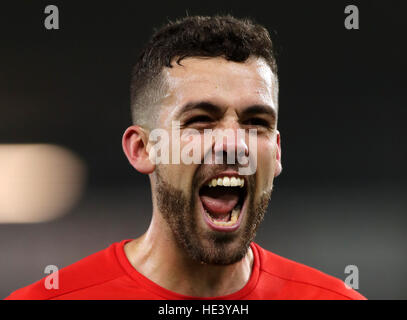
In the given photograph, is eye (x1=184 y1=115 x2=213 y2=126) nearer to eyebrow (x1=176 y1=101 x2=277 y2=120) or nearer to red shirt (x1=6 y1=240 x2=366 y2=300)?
eyebrow (x1=176 y1=101 x2=277 y2=120)

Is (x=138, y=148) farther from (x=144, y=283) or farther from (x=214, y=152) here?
(x=144, y=283)

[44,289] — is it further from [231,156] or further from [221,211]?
[231,156]

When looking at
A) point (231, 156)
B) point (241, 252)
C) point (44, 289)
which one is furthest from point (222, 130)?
point (44, 289)

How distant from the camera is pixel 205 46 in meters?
1.64

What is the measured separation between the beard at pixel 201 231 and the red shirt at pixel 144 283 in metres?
0.19

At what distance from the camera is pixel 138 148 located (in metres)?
1.79

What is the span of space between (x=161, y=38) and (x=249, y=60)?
13.7 inches

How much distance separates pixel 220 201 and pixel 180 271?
287 mm

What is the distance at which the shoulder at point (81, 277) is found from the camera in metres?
1.75

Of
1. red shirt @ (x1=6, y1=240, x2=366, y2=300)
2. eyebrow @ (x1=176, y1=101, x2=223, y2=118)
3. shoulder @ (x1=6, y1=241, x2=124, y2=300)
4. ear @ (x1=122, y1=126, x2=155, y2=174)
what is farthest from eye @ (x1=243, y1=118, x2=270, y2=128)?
shoulder @ (x1=6, y1=241, x2=124, y2=300)

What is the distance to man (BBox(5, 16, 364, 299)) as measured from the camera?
1.58 metres

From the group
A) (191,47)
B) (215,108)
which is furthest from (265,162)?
(191,47)

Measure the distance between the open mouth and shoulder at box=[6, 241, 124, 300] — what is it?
0.42 meters
